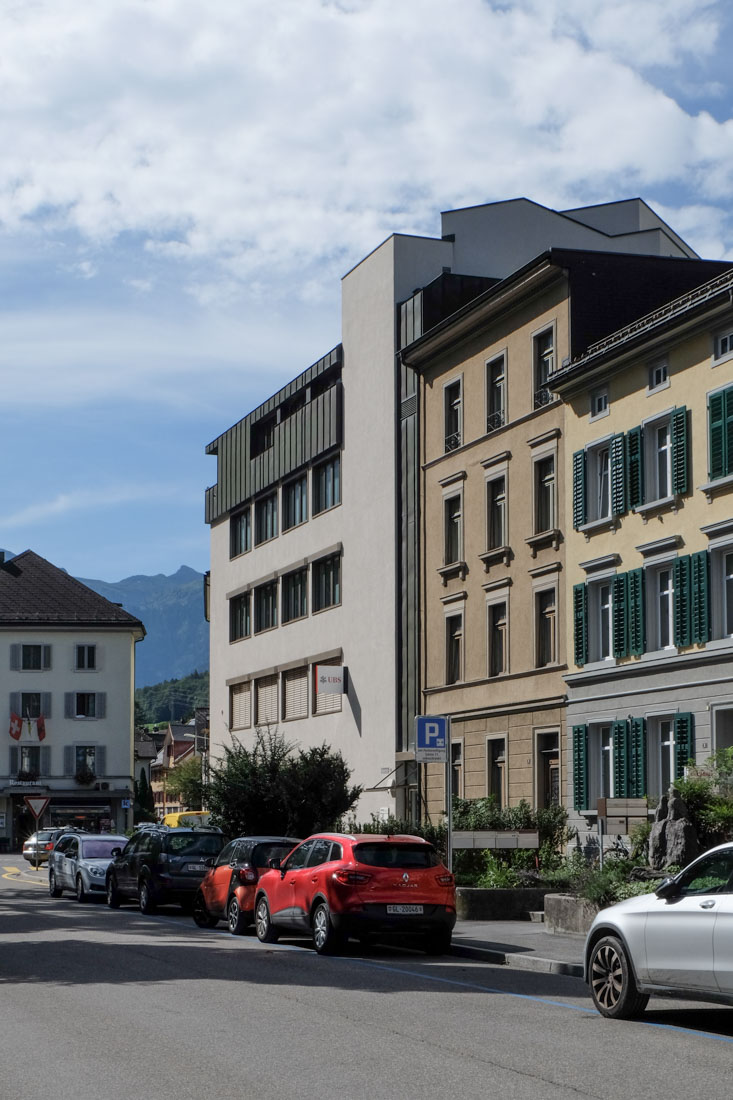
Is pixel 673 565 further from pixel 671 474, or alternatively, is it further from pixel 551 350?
→ pixel 551 350

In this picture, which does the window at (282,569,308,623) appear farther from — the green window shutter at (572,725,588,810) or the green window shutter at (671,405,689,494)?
the green window shutter at (671,405,689,494)

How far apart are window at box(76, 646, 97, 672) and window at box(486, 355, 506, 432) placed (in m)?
52.6

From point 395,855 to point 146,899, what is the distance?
1103 centimetres

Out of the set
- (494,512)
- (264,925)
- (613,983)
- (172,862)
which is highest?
(494,512)

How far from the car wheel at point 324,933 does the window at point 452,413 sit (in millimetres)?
22925

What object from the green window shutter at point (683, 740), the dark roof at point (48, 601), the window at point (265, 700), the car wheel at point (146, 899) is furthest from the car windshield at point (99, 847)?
the dark roof at point (48, 601)

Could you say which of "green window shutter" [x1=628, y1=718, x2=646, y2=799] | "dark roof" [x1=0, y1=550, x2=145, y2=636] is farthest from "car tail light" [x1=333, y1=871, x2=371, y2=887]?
"dark roof" [x1=0, y1=550, x2=145, y2=636]

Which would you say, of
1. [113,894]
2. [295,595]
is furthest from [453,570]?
[295,595]

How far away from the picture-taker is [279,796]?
38.8 meters

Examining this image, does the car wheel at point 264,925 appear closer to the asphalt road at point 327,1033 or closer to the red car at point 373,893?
the red car at point 373,893

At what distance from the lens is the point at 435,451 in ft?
140

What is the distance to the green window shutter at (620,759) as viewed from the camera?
3212 centimetres

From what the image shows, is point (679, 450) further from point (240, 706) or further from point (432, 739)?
point (240, 706)

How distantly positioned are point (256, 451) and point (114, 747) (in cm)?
3140
